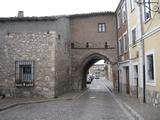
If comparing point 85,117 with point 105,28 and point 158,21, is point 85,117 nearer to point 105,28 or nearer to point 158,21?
point 158,21

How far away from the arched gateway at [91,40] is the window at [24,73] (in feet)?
27.3

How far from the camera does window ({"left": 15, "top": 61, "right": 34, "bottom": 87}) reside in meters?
20.0

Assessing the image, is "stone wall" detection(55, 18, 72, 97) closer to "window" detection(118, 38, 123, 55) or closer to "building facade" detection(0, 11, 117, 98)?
"building facade" detection(0, 11, 117, 98)

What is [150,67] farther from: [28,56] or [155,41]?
[28,56]

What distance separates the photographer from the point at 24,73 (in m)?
20.4

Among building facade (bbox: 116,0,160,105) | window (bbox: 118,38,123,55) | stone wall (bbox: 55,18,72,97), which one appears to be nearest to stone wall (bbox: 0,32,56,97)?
stone wall (bbox: 55,18,72,97)

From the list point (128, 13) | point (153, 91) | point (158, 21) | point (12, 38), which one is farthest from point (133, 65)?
point (12, 38)

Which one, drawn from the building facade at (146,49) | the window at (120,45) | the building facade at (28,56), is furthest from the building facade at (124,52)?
the building facade at (28,56)

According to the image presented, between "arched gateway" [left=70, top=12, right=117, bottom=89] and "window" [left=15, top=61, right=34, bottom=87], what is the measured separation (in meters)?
8.33

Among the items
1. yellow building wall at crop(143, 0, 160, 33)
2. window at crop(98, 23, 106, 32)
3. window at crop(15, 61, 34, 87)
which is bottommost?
window at crop(15, 61, 34, 87)

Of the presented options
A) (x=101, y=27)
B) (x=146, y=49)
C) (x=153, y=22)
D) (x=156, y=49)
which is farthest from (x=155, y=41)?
(x=101, y=27)

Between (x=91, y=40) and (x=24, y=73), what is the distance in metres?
9.75

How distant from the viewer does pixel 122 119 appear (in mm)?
11117

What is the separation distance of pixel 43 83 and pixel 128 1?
27.6ft
